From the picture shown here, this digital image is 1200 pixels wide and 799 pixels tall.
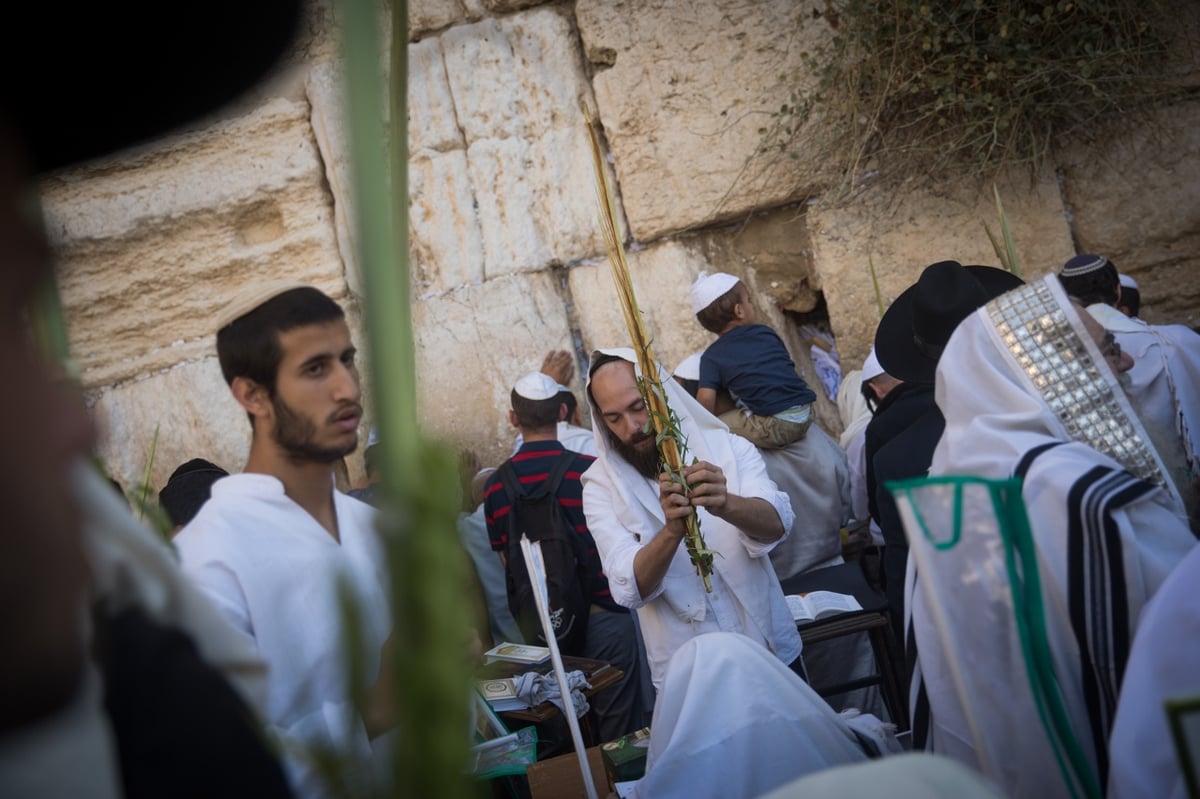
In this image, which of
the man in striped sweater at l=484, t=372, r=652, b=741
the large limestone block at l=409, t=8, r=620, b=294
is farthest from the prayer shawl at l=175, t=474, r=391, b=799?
the large limestone block at l=409, t=8, r=620, b=294

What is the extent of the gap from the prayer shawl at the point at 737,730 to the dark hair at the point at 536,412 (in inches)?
83.4

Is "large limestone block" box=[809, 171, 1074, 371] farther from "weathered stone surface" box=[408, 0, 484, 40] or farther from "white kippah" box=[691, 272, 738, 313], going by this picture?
"weathered stone surface" box=[408, 0, 484, 40]

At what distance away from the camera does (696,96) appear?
17.8ft

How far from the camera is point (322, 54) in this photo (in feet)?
18.8

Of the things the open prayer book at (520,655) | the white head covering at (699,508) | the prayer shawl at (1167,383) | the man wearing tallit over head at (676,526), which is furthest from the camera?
the open prayer book at (520,655)

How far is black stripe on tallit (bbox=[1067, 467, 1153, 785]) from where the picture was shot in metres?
1.80

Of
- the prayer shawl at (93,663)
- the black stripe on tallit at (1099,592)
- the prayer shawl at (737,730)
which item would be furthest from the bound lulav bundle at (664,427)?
the prayer shawl at (93,663)

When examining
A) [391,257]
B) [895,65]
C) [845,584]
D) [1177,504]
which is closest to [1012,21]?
[895,65]

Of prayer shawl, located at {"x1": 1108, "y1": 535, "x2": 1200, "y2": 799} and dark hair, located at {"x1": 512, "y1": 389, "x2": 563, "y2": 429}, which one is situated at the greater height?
dark hair, located at {"x1": 512, "y1": 389, "x2": 563, "y2": 429}

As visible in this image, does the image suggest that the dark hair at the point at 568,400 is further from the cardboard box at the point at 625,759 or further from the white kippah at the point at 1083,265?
the white kippah at the point at 1083,265

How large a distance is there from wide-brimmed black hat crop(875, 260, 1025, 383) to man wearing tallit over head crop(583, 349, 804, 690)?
2.06ft

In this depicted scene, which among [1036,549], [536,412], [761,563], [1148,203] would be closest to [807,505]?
[761,563]

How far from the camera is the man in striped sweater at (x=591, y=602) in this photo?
12.8 feet

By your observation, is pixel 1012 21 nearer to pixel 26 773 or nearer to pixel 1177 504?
pixel 1177 504
